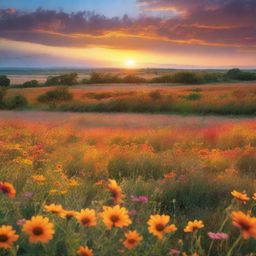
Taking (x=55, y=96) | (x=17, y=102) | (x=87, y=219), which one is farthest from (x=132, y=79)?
(x=87, y=219)

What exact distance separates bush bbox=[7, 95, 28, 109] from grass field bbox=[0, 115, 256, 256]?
15533 millimetres

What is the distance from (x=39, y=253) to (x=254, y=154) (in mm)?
4906

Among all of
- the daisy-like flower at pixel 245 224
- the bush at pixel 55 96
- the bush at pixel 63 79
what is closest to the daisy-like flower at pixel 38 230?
the daisy-like flower at pixel 245 224

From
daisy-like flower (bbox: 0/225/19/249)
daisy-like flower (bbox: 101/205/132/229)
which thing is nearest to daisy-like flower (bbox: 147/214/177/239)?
daisy-like flower (bbox: 101/205/132/229)

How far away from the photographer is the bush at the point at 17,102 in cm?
2341

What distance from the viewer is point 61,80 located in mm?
34781

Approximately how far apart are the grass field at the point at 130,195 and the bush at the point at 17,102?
51.0 ft

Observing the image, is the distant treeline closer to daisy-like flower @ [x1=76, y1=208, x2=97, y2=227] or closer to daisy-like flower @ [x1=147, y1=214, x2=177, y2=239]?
daisy-like flower @ [x1=76, y1=208, x2=97, y2=227]

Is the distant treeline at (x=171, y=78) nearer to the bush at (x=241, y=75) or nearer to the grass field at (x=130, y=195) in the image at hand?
the bush at (x=241, y=75)

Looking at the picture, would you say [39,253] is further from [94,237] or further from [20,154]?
[20,154]

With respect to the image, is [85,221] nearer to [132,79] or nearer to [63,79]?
[63,79]

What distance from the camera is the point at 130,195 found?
151 inches

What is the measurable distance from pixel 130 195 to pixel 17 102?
21417 millimetres

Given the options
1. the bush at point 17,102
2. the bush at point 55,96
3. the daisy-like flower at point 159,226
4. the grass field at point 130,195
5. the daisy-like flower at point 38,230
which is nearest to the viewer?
the daisy-like flower at point 38,230
